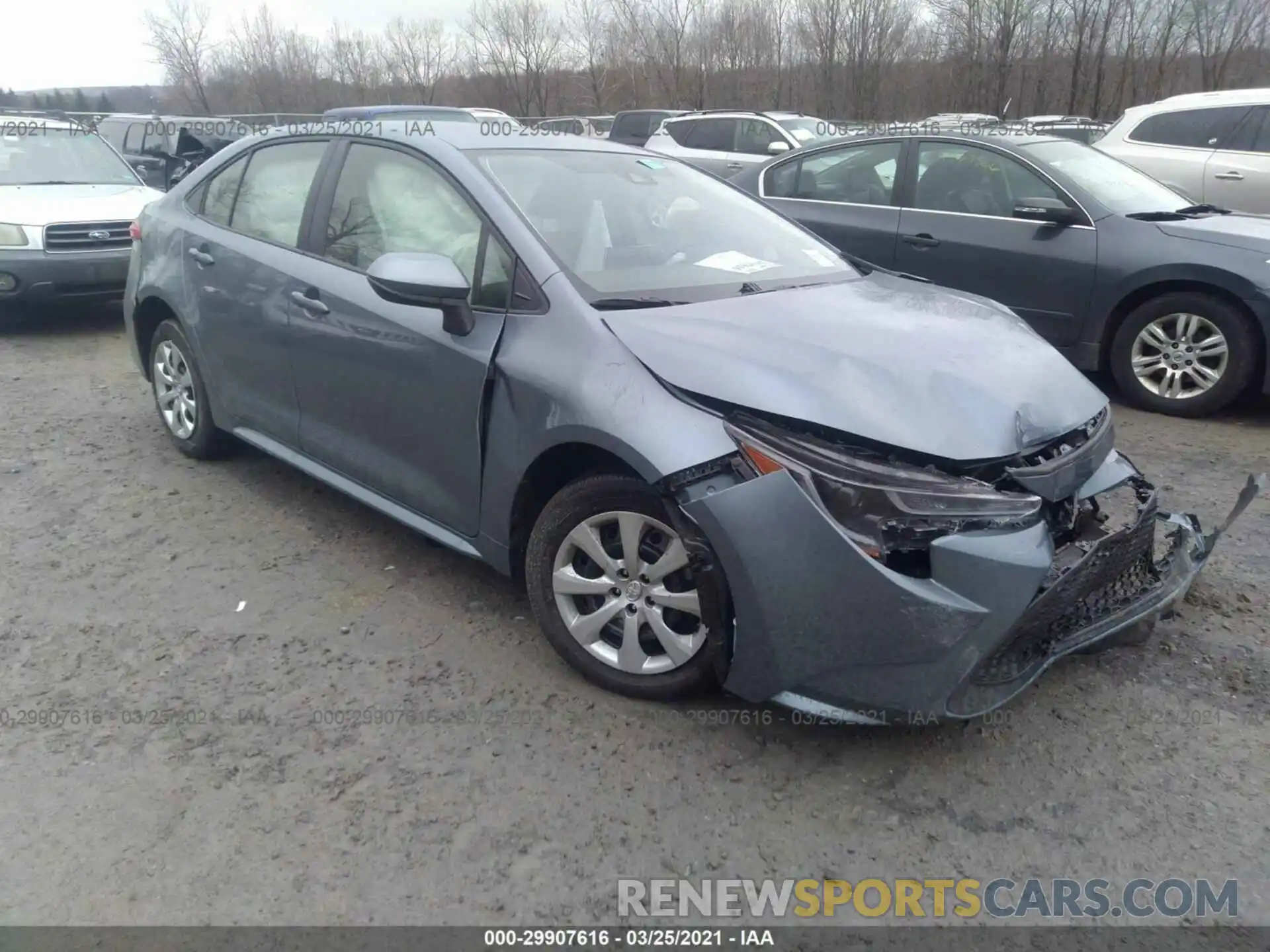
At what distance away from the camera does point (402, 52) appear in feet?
115

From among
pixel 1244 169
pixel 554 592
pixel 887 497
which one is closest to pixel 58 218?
pixel 554 592

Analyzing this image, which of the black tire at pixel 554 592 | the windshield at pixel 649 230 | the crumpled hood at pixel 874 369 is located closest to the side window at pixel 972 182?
the windshield at pixel 649 230

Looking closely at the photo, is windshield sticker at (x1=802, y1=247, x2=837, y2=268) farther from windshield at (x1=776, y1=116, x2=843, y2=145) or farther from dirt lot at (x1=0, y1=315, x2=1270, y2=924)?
windshield at (x1=776, y1=116, x2=843, y2=145)

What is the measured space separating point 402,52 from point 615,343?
1428 inches

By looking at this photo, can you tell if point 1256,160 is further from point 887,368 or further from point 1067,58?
point 1067,58

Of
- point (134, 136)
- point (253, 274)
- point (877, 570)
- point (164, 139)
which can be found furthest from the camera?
point (134, 136)

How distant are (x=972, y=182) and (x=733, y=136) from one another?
865cm

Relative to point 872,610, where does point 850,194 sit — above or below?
above

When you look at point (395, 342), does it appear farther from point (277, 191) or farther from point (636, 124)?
point (636, 124)

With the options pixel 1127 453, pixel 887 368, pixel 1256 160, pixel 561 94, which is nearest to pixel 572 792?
pixel 887 368

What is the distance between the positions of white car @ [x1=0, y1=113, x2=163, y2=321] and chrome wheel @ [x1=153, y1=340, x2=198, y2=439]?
8.23 ft

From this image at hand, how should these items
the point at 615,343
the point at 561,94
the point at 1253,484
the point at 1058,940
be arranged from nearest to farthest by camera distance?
the point at 1058,940, the point at 615,343, the point at 1253,484, the point at 561,94

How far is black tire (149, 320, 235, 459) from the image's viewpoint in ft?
15.4

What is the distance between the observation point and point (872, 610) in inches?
96.0
